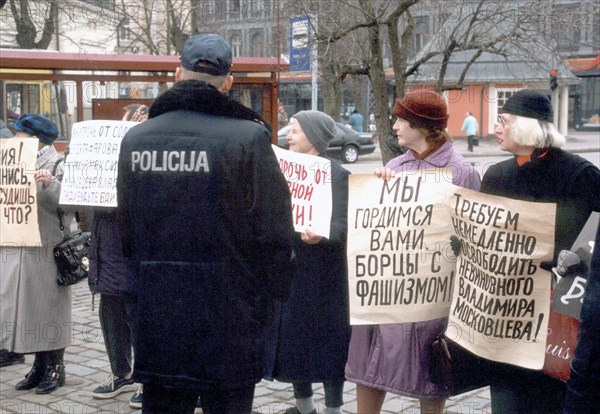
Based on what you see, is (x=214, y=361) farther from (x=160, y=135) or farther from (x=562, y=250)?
(x=562, y=250)

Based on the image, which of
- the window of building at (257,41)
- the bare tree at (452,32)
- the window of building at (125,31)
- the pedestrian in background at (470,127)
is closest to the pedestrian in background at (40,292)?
the bare tree at (452,32)

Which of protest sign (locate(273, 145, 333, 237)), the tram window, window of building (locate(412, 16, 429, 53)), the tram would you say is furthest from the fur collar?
the tram window

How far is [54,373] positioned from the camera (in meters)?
5.91

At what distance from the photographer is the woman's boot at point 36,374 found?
5.91 meters

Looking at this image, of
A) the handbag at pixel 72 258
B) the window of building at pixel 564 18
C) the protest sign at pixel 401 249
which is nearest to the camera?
the protest sign at pixel 401 249

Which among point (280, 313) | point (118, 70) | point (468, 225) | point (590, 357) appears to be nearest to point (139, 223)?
point (468, 225)

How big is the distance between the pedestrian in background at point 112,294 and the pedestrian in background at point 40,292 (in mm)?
369

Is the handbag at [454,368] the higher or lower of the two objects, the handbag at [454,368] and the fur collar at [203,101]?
the lower

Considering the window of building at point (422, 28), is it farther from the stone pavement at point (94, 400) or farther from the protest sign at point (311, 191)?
the protest sign at point (311, 191)

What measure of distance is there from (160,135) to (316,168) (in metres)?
1.86

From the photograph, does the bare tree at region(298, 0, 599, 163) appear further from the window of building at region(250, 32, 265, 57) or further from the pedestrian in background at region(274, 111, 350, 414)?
the window of building at region(250, 32, 265, 57)

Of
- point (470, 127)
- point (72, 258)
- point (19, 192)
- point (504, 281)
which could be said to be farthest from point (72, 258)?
point (470, 127)

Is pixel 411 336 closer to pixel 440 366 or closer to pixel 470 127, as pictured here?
pixel 440 366

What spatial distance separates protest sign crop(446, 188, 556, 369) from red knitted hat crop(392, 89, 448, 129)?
18.2 inches
